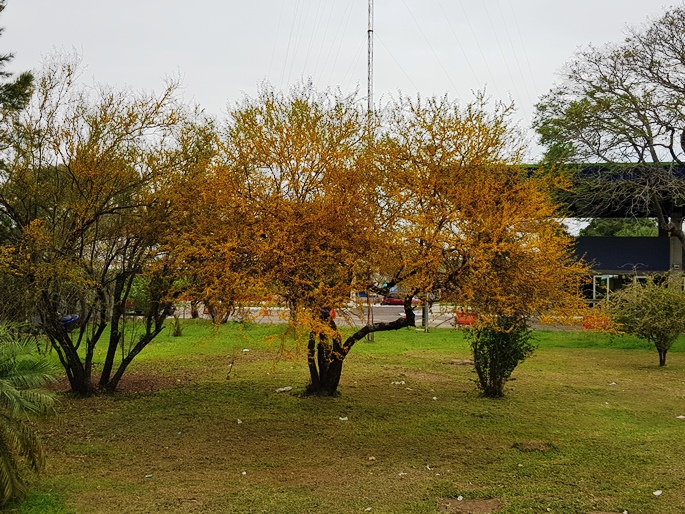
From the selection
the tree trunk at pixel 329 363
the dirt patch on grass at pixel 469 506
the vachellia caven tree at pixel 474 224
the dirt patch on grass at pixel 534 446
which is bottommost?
the dirt patch on grass at pixel 469 506

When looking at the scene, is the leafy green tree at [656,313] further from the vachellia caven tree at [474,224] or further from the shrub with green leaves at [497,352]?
the vachellia caven tree at [474,224]

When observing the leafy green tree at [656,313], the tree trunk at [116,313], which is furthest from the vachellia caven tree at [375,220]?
the leafy green tree at [656,313]

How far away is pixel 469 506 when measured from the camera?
589 cm

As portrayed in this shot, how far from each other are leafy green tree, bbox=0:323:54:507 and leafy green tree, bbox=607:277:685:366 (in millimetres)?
12584

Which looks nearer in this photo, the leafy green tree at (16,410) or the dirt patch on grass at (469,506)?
the leafy green tree at (16,410)

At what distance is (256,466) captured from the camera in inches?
285

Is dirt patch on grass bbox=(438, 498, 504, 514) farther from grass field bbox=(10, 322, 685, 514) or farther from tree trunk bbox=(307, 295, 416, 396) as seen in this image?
tree trunk bbox=(307, 295, 416, 396)

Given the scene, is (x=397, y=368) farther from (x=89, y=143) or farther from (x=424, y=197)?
(x=89, y=143)

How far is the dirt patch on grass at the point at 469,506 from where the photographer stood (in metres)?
5.75

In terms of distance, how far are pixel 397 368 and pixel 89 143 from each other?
8291mm

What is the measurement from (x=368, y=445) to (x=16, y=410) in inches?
169

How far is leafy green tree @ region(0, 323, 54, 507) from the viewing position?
534cm

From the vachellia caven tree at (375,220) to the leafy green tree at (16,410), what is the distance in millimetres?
2808

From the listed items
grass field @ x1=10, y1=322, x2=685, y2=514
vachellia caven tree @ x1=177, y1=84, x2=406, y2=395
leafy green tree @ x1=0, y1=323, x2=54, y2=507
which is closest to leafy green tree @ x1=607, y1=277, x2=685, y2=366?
grass field @ x1=10, y1=322, x2=685, y2=514
